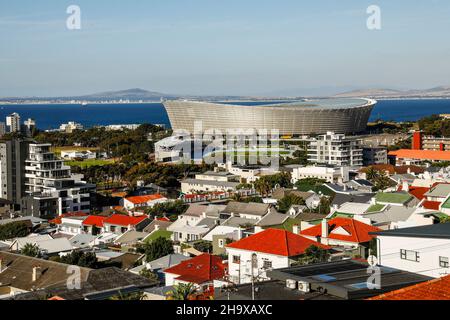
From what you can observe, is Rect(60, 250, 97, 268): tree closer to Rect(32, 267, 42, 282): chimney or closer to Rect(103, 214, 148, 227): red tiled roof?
Rect(32, 267, 42, 282): chimney

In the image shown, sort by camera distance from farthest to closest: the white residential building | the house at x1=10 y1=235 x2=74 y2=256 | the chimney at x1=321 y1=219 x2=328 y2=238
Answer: the white residential building
the house at x1=10 y1=235 x2=74 y2=256
the chimney at x1=321 y1=219 x2=328 y2=238

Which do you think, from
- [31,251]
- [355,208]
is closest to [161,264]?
[31,251]

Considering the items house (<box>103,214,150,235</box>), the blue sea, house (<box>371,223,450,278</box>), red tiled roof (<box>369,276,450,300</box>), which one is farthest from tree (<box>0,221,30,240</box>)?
the blue sea

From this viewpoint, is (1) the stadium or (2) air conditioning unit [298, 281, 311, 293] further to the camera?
(1) the stadium

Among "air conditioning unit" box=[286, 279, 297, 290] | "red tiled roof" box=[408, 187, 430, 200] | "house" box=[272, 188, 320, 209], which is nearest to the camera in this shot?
"air conditioning unit" box=[286, 279, 297, 290]

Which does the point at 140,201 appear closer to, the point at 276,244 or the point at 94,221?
the point at 94,221

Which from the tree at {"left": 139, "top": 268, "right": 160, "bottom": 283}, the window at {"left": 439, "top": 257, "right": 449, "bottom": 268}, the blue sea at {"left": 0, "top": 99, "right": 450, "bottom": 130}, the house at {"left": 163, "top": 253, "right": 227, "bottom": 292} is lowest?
the tree at {"left": 139, "top": 268, "right": 160, "bottom": 283}
